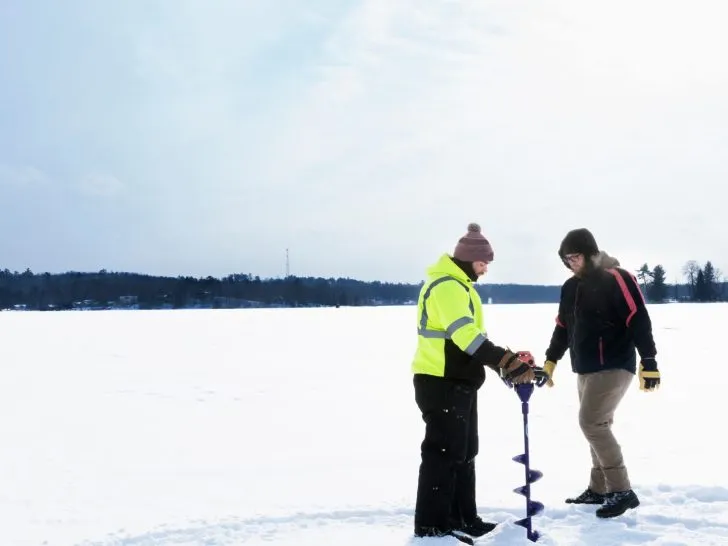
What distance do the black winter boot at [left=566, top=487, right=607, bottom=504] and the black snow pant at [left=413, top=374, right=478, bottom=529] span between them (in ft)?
3.42

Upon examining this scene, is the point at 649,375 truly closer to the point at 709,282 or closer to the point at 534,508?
the point at 534,508

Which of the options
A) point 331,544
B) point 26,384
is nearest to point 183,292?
point 26,384

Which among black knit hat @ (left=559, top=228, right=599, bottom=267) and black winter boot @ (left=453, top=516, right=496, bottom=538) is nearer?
black winter boot @ (left=453, top=516, right=496, bottom=538)

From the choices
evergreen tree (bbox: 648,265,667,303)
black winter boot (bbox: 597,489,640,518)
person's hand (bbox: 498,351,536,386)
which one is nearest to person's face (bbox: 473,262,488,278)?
person's hand (bbox: 498,351,536,386)

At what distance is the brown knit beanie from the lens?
3.83 meters

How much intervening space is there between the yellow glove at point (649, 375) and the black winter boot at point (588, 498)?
81 cm

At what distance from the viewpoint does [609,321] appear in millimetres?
4238

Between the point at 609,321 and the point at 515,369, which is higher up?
the point at 609,321

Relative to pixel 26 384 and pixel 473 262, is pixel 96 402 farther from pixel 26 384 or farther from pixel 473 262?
pixel 473 262

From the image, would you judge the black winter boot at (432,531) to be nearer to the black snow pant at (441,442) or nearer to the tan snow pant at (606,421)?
the black snow pant at (441,442)

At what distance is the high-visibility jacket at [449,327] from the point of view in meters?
3.65

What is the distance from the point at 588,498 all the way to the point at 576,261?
1.54 metres

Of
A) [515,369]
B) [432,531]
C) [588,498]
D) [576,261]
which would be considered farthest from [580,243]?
[432,531]

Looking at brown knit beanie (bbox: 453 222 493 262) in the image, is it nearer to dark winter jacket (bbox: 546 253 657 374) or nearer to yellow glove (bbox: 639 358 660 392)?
dark winter jacket (bbox: 546 253 657 374)
